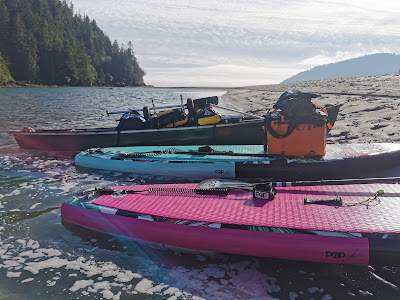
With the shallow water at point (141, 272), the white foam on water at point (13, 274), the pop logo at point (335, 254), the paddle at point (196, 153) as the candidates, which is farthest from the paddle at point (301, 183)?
the white foam on water at point (13, 274)

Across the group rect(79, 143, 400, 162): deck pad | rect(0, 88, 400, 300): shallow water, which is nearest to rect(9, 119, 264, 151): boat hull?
rect(79, 143, 400, 162): deck pad

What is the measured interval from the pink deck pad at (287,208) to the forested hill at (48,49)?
75.6 metres

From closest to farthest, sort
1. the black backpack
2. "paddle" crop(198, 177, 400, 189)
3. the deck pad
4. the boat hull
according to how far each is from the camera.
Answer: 1. "paddle" crop(198, 177, 400, 189)
2. the black backpack
3. the deck pad
4. the boat hull

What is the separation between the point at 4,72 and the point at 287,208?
79131mm

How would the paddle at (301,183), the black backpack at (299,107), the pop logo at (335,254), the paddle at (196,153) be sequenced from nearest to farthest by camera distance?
1. the pop logo at (335,254)
2. the paddle at (301,183)
3. the black backpack at (299,107)
4. the paddle at (196,153)

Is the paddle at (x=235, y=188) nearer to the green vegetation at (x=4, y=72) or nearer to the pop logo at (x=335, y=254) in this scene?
the pop logo at (x=335, y=254)

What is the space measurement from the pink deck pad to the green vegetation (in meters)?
74.9

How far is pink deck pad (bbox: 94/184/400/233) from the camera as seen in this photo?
13.5 ft

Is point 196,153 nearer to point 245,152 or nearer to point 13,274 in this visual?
point 245,152

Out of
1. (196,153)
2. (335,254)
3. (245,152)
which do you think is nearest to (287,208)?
(335,254)

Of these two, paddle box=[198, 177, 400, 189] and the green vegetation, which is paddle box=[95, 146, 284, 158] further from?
the green vegetation

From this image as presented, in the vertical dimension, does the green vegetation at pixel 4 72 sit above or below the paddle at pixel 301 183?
above

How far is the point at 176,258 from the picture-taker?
4.46 metres

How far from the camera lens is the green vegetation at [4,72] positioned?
67456 mm
